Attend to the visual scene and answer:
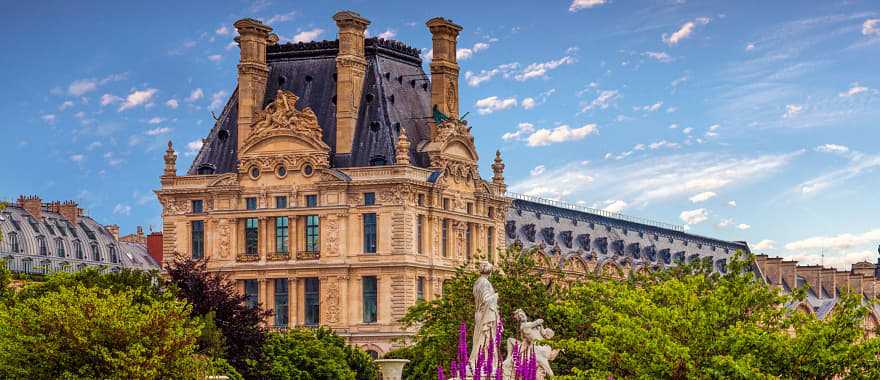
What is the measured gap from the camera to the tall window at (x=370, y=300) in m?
136

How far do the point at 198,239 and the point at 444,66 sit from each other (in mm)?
19387

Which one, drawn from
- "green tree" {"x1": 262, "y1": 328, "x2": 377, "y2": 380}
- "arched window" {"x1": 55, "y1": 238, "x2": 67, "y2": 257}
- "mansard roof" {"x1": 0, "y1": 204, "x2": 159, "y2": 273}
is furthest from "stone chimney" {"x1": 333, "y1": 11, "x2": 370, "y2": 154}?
"arched window" {"x1": 55, "y1": 238, "x2": 67, "y2": 257}

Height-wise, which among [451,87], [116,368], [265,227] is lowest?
[116,368]

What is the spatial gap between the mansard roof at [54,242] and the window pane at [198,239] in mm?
14401

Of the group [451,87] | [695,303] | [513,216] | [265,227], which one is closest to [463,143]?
[451,87]

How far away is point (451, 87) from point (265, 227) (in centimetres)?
1532

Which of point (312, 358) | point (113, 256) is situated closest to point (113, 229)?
point (113, 256)

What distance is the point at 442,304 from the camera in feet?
359

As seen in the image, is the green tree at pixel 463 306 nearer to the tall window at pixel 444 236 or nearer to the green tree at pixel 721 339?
the green tree at pixel 721 339

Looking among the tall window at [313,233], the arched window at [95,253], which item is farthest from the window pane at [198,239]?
the arched window at [95,253]

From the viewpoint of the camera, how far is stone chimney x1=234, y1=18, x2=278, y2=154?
141 meters

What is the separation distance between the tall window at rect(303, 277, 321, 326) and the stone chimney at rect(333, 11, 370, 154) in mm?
8457

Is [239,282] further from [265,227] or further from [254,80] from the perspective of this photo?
[254,80]

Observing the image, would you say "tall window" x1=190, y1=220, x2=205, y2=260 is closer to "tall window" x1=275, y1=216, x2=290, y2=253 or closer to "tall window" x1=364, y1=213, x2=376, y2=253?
"tall window" x1=275, y1=216, x2=290, y2=253
